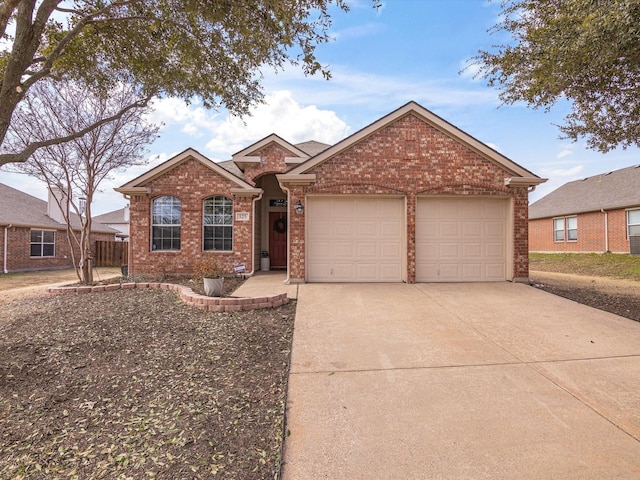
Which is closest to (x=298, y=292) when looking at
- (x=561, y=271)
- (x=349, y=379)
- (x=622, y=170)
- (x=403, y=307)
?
(x=403, y=307)

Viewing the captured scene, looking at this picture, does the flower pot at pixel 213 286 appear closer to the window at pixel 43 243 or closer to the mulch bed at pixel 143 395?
the mulch bed at pixel 143 395

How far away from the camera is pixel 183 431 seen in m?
2.67

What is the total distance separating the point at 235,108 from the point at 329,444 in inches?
250

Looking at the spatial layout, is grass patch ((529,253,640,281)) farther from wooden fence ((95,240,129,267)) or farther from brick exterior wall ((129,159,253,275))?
wooden fence ((95,240,129,267))

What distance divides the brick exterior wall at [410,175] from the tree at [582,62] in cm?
185

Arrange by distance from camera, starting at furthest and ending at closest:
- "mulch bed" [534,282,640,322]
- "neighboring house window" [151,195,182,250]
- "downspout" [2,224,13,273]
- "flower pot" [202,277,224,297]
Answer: "downspout" [2,224,13,273] < "neighboring house window" [151,195,182,250] < "flower pot" [202,277,224,297] < "mulch bed" [534,282,640,322]

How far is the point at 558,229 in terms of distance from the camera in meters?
21.8

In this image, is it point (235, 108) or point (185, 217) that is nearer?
point (235, 108)

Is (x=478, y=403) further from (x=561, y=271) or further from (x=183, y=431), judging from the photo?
(x=561, y=271)

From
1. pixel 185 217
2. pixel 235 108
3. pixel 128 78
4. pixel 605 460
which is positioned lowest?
pixel 605 460

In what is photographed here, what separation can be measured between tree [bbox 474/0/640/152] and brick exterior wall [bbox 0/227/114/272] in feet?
71.4

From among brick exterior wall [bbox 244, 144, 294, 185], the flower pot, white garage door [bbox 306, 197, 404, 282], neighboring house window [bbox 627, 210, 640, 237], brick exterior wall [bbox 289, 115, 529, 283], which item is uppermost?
brick exterior wall [bbox 244, 144, 294, 185]

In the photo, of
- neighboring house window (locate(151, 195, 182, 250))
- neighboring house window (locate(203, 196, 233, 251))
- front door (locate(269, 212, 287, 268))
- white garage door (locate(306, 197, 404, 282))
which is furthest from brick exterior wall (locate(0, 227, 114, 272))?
white garage door (locate(306, 197, 404, 282))

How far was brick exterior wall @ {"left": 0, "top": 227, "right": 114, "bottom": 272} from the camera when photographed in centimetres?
1652
